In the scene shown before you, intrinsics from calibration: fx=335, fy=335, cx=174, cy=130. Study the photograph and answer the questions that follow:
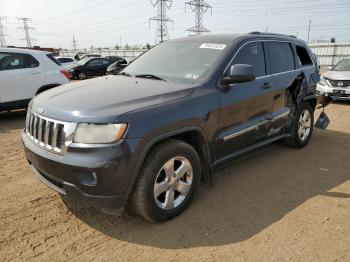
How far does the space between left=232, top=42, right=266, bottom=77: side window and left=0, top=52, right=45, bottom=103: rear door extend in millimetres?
5793

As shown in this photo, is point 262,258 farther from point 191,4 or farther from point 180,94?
point 191,4

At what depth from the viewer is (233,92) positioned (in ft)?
12.8

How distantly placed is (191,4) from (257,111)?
49.3 metres

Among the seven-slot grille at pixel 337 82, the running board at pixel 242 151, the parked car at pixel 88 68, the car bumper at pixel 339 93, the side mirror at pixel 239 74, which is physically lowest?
the parked car at pixel 88 68

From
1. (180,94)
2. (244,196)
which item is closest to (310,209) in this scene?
(244,196)

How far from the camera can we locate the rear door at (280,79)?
4.71 m

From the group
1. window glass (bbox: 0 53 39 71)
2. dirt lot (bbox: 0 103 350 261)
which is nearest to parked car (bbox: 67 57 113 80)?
window glass (bbox: 0 53 39 71)

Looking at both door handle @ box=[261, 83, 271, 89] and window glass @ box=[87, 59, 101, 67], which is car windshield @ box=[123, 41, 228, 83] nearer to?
door handle @ box=[261, 83, 271, 89]

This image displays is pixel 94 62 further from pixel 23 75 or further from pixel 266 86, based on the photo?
pixel 266 86

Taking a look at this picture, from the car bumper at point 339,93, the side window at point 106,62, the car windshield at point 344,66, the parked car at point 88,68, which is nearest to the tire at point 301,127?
the car bumper at point 339,93

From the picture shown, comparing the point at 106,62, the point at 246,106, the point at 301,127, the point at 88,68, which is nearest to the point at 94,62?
the point at 88,68

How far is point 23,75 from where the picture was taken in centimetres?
800

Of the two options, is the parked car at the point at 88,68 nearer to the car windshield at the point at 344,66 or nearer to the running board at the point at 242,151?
the car windshield at the point at 344,66

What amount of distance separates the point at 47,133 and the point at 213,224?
183 cm
